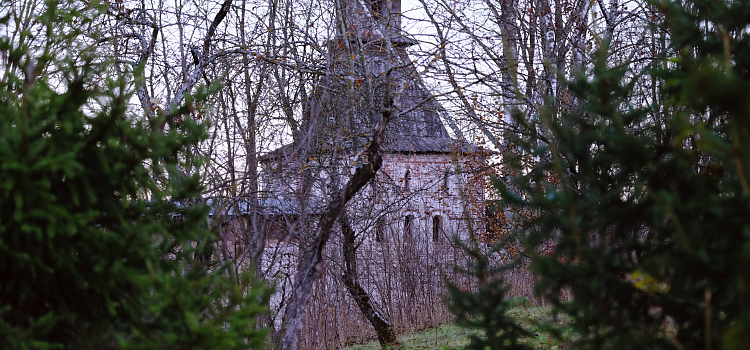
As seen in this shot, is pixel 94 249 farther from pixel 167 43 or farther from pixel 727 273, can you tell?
pixel 167 43

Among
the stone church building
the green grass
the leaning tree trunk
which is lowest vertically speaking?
the green grass

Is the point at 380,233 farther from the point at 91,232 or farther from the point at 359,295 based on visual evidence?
the point at 91,232

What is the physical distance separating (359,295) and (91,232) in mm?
6723

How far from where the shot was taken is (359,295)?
8484 millimetres

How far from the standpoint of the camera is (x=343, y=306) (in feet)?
31.7

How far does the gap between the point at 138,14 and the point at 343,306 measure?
573 cm

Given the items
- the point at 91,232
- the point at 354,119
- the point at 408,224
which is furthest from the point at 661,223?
the point at 408,224

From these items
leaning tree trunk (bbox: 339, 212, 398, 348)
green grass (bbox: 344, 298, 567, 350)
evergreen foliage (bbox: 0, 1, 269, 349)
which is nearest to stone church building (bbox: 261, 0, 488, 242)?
leaning tree trunk (bbox: 339, 212, 398, 348)

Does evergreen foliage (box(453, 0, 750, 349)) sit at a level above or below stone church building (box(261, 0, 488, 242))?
below

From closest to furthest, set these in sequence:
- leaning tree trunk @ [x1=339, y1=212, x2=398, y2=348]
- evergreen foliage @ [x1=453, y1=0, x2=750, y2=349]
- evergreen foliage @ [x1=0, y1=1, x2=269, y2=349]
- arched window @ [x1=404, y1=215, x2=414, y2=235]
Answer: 1. evergreen foliage @ [x1=453, y1=0, x2=750, y2=349]
2. evergreen foliage @ [x1=0, y1=1, x2=269, y2=349]
3. leaning tree trunk @ [x1=339, y1=212, x2=398, y2=348]
4. arched window @ [x1=404, y1=215, x2=414, y2=235]

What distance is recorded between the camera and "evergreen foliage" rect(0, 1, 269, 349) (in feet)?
6.31

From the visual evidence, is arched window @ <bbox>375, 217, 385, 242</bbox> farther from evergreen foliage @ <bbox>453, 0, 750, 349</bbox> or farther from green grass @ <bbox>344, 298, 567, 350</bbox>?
evergreen foliage @ <bbox>453, 0, 750, 349</bbox>

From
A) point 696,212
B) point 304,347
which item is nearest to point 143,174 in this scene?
point 696,212

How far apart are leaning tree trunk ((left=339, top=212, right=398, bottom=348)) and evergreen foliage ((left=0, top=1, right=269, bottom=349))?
20.6ft
